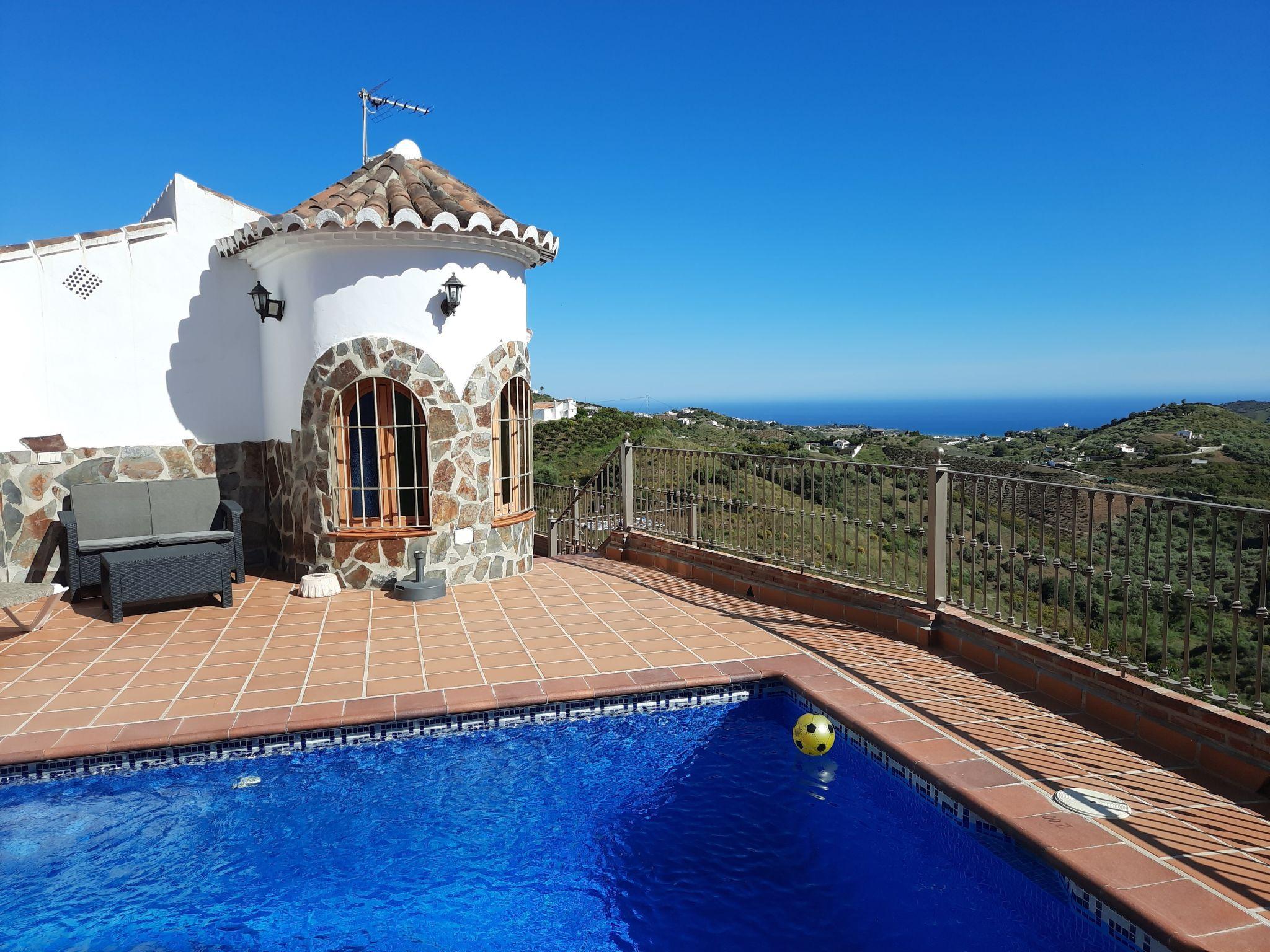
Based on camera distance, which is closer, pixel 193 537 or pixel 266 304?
pixel 193 537

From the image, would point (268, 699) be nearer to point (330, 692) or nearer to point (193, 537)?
point (330, 692)

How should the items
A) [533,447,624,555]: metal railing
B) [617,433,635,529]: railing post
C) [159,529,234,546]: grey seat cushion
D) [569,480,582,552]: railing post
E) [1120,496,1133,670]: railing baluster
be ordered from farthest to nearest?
[569,480,582,552]: railing post < [533,447,624,555]: metal railing < [617,433,635,529]: railing post < [159,529,234,546]: grey seat cushion < [1120,496,1133,670]: railing baluster

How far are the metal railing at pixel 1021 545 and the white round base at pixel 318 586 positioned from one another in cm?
403

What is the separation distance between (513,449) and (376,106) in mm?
5518

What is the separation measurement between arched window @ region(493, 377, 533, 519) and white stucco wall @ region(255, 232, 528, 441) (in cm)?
70

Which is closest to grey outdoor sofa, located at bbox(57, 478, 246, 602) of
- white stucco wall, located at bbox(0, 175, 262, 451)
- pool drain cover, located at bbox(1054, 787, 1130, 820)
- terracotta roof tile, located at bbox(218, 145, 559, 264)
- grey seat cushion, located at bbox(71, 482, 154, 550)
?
grey seat cushion, located at bbox(71, 482, 154, 550)

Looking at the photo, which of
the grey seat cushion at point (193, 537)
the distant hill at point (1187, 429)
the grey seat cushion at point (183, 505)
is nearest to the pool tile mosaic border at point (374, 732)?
the grey seat cushion at point (193, 537)

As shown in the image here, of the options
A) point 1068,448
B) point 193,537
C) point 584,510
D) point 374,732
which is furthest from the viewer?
point 1068,448

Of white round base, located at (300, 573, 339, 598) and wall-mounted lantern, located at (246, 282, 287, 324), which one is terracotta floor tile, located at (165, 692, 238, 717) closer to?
white round base, located at (300, 573, 339, 598)

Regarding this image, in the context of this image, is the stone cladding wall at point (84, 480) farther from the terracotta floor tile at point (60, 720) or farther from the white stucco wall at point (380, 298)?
the terracotta floor tile at point (60, 720)

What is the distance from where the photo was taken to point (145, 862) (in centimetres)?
381

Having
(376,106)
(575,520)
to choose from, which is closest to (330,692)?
(575,520)

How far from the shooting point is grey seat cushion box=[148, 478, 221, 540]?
8203mm

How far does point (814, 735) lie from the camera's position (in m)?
4.73
